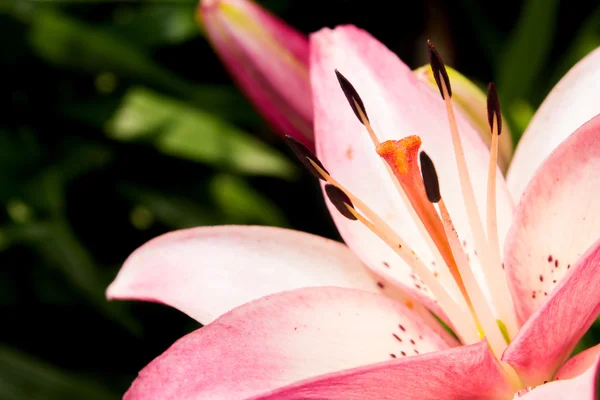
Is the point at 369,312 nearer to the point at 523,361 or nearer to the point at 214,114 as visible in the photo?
the point at 523,361

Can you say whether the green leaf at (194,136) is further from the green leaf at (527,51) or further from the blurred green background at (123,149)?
the green leaf at (527,51)


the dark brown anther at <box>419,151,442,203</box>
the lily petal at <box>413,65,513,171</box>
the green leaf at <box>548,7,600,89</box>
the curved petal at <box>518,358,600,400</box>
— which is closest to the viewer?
the curved petal at <box>518,358,600,400</box>

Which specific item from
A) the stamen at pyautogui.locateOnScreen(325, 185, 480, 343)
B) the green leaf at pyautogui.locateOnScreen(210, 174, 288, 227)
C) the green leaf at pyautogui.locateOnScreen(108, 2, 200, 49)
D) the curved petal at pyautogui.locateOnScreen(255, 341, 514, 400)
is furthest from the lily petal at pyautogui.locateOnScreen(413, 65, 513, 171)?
the green leaf at pyautogui.locateOnScreen(108, 2, 200, 49)

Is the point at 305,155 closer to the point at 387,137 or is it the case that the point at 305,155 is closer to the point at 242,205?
the point at 387,137

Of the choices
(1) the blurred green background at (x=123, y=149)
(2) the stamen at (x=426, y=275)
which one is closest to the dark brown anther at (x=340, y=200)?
(2) the stamen at (x=426, y=275)

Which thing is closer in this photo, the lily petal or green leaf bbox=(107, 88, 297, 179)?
the lily petal

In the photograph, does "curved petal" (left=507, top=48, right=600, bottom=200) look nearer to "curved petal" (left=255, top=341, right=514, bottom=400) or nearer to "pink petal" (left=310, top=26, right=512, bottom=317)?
"pink petal" (left=310, top=26, right=512, bottom=317)

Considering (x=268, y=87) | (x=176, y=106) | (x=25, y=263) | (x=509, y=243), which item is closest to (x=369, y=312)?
(x=509, y=243)

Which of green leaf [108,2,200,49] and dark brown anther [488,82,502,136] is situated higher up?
dark brown anther [488,82,502,136]

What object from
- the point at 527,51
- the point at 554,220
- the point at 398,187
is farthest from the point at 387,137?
the point at 527,51
